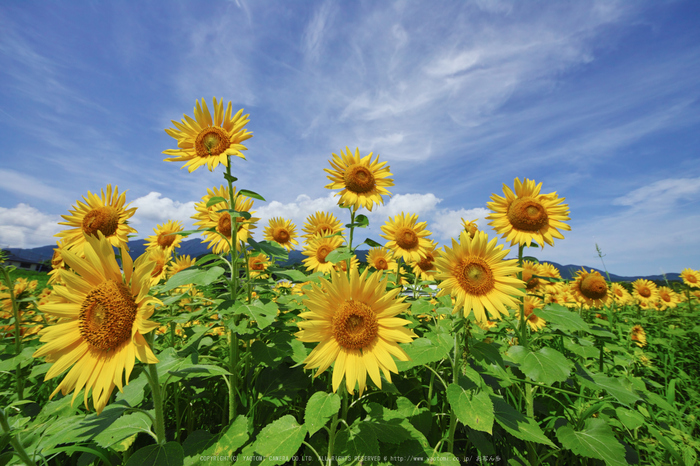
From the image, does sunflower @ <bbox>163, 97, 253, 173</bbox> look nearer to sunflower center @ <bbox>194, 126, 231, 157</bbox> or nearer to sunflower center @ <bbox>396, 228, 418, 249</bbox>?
sunflower center @ <bbox>194, 126, 231, 157</bbox>

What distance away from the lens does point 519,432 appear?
7.48 feet

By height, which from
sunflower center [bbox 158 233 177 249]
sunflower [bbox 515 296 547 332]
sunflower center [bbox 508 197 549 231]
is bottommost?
sunflower [bbox 515 296 547 332]

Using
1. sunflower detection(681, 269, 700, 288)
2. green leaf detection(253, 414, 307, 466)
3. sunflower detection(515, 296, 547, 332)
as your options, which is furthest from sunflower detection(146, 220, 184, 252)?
sunflower detection(681, 269, 700, 288)

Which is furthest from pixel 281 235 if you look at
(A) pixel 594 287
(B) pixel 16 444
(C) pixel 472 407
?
(A) pixel 594 287

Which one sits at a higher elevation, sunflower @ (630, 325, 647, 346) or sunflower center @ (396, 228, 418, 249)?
sunflower center @ (396, 228, 418, 249)

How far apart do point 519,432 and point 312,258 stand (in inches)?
161

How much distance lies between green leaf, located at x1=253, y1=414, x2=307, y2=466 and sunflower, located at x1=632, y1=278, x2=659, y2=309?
9.77m

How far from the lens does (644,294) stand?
8.02 meters

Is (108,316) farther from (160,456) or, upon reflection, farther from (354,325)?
(354,325)

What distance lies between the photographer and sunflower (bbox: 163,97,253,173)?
3055mm

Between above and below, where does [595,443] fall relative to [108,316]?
below

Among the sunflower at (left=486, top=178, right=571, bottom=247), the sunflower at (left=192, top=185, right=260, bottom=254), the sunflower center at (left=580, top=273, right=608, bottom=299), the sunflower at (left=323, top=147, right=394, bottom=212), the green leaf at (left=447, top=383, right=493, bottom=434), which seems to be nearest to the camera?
the green leaf at (left=447, top=383, right=493, bottom=434)

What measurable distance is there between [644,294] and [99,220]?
1158cm

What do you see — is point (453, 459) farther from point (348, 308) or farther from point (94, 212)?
point (94, 212)
